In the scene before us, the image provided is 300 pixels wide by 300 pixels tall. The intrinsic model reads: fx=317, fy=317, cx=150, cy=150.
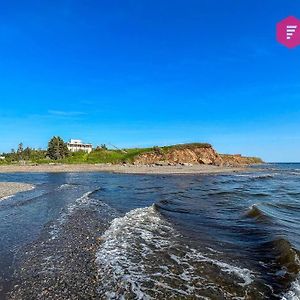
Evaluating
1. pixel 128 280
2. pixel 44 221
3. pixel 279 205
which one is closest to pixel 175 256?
pixel 128 280

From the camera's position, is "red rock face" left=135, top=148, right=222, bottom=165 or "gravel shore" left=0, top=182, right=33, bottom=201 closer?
"gravel shore" left=0, top=182, right=33, bottom=201

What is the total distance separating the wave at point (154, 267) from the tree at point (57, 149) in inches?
4558

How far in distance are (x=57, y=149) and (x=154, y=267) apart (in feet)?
394

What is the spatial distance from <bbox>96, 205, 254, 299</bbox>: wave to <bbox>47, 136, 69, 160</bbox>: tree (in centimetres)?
11577

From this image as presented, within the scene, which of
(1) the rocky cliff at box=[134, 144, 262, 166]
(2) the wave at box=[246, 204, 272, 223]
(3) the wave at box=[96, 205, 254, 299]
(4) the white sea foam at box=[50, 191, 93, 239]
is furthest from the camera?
(1) the rocky cliff at box=[134, 144, 262, 166]

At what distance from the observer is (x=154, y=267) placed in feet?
29.1

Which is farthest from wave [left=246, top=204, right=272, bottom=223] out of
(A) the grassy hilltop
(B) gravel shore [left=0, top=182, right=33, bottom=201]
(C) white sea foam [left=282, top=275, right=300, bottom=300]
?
(A) the grassy hilltop

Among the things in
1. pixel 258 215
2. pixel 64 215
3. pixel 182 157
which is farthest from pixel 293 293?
pixel 182 157

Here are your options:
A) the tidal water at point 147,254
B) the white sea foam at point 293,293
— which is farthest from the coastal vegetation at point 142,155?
the white sea foam at point 293,293

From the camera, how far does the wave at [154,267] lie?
7338mm

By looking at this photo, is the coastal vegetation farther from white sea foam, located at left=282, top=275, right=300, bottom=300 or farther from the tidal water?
white sea foam, located at left=282, top=275, right=300, bottom=300

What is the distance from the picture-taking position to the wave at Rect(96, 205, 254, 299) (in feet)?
24.1

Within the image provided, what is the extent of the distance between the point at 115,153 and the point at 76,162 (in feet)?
65.3

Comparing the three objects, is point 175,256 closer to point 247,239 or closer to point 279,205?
point 247,239
